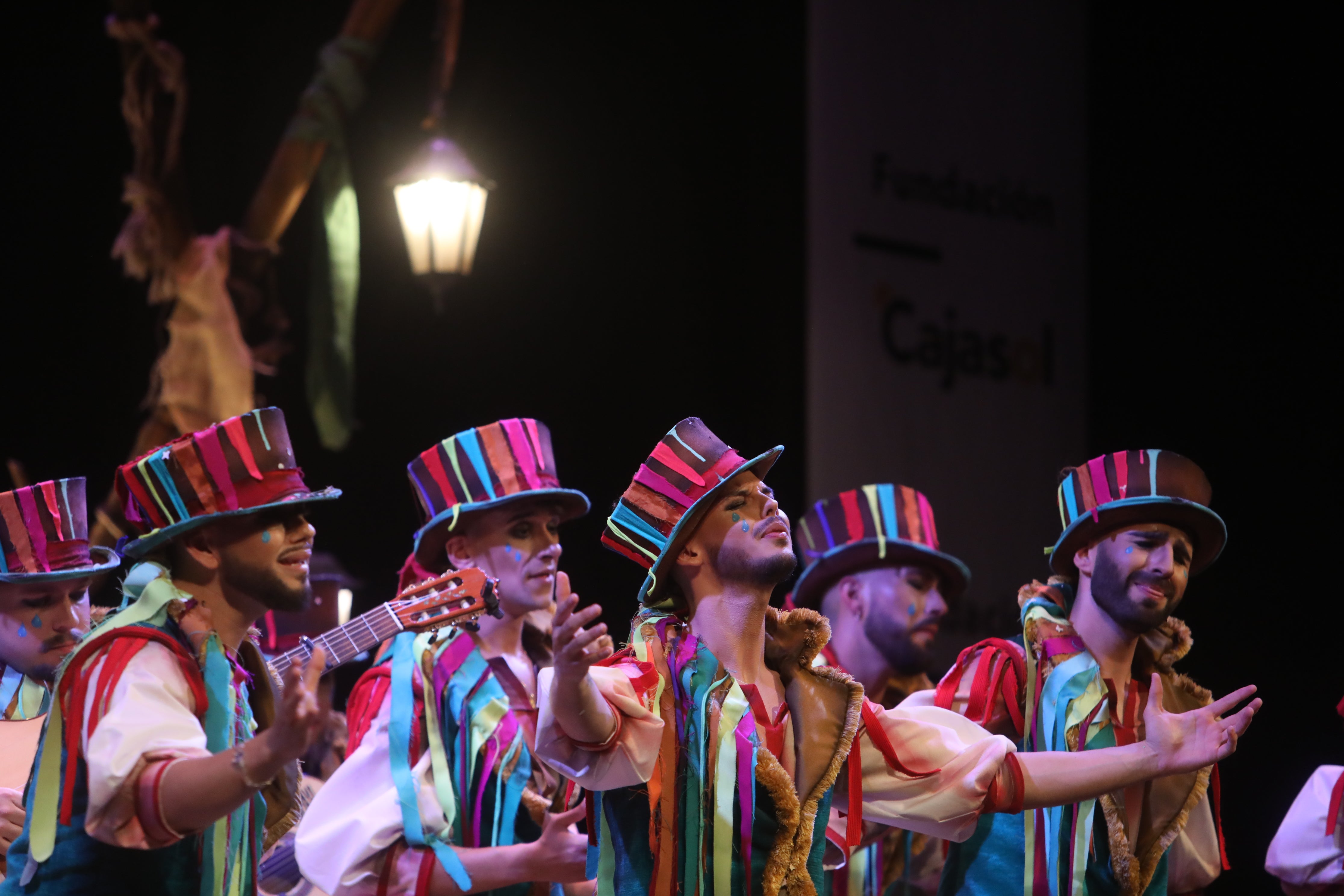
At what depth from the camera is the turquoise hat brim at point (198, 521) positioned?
10.7 feet

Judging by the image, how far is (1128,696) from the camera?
422 cm

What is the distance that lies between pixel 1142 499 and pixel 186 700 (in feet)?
8.19

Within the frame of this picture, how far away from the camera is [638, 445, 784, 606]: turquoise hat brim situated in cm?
339

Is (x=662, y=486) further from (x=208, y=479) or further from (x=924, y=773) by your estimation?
(x=208, y=479)

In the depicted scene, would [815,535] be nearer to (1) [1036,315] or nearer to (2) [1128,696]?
(2) [1128,696]

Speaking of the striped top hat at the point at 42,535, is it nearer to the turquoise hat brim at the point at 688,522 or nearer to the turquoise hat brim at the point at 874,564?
the turquoise hat brim at the point at 688,522

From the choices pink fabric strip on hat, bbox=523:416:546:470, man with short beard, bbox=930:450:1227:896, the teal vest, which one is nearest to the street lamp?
pink fabric strip on hat, bbox=523:416:546:470

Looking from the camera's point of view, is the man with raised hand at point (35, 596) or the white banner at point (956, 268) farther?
the white banner at point (956, 268)

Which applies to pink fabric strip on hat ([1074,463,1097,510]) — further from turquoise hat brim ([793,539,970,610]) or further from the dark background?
the dark background

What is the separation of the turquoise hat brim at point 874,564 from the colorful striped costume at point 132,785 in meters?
2.88

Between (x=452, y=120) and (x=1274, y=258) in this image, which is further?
(x=1274, y=258)

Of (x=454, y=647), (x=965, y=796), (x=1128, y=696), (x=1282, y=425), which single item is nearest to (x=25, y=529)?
(x=454, y=647)

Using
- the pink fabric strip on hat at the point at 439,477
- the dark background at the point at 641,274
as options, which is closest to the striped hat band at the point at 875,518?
the pink fabric strip on hat at the point at 439,477

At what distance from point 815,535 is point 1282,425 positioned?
3353mm
